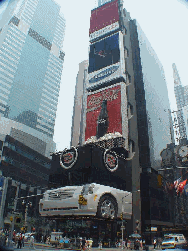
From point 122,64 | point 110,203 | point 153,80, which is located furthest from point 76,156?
point 153,80

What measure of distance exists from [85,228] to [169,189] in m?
30.6

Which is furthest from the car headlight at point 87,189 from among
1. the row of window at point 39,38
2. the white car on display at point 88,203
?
the row of window at point 39,38

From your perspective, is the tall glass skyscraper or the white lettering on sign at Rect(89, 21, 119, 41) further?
the tall glass skyscraper

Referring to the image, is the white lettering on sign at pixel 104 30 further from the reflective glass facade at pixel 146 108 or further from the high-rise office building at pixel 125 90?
the reflective glass facade at pixel 146 108

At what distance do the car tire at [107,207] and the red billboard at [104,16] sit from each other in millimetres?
60986

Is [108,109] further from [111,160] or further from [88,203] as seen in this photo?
[88,203]

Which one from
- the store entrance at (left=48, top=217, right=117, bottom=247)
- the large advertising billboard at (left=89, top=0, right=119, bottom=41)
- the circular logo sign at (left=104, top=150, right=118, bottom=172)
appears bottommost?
the store entrance at (left=48, top=217, right=117, bottom=247)

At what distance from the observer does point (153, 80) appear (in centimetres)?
8988

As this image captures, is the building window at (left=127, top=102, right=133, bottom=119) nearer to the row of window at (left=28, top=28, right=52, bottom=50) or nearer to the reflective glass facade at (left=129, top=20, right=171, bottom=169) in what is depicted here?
the reflective glass facade at (left=129, top=20, right=171, bottom=169)

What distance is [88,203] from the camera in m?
43.2

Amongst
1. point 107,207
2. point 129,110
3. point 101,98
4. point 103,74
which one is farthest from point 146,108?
point 107,207

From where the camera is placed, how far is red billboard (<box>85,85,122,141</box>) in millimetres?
64262

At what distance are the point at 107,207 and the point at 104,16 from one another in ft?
223

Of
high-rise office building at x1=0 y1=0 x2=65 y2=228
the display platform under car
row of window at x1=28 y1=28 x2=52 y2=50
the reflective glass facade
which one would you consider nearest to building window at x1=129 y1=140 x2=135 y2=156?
the display platform under car
